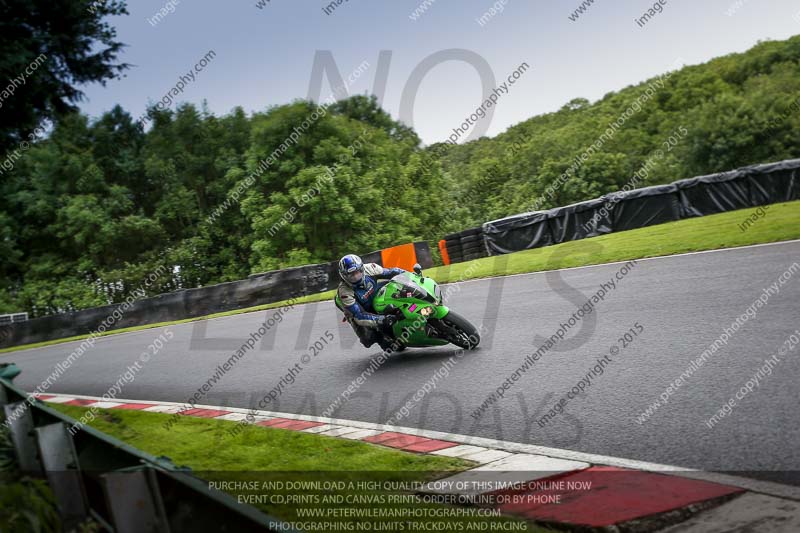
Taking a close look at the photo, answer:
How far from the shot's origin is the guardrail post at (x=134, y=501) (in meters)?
2.62

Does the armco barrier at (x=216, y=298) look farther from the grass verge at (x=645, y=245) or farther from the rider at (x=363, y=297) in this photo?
the rider at (x=363, y=297)

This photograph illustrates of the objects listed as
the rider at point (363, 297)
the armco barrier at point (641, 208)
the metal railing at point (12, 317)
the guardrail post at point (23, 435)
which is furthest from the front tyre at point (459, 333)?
the metal railing at point (12, 317)

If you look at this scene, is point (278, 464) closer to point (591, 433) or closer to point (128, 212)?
point (591, 433)

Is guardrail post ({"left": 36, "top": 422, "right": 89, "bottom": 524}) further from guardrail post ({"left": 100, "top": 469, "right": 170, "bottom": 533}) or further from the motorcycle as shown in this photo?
the motorcycle

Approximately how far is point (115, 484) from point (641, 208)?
73.1ft

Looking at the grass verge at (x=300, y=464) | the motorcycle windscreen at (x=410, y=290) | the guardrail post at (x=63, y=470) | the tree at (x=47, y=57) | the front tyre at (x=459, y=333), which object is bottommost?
the grass verge at (x=300, y=464)

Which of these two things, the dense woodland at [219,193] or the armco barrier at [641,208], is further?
the dense woodland at [219,193]

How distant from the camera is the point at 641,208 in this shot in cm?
2281

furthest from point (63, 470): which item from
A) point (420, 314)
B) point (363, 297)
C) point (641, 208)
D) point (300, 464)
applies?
point (641, 208)

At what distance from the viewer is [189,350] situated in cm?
1353

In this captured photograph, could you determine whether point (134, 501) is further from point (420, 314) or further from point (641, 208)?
point (641, 208)

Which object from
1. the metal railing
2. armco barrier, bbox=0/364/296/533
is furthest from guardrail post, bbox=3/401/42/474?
the metal railing

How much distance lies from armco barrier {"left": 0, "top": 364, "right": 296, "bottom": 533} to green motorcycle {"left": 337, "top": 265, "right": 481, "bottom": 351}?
186 inches

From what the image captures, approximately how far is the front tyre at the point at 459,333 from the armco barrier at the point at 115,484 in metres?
5.15
